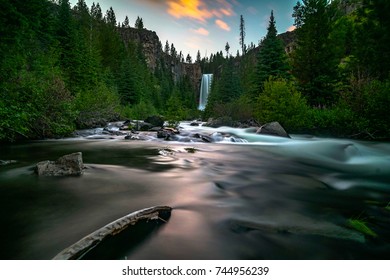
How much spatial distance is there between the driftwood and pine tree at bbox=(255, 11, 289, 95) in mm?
24298

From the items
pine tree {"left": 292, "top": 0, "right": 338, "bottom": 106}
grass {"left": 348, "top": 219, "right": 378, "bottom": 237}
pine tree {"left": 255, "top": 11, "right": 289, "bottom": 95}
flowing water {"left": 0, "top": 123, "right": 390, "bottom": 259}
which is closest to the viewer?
flowing water {"left": 0, "top": 123, "right": 390, "bottom": 259}

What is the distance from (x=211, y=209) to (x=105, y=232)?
1810mm

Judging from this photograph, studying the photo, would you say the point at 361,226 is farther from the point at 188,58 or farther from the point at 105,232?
the point at 188,58

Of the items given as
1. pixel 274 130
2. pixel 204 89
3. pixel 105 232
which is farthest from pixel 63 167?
pixel 204 89

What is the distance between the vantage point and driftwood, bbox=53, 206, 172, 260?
7.06ft

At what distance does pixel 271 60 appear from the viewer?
1017 inches

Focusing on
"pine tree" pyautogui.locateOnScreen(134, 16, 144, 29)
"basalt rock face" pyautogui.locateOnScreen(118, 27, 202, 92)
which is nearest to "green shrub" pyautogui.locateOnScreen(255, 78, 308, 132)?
"basalt rock face" pyautogui.locateOnScreen(118, 27, 202, 92)

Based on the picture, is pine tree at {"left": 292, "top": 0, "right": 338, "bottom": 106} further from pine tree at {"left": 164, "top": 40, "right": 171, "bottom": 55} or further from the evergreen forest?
pine tree at {"left": 164, "top": 40, "right": 171, "bottom": 55}

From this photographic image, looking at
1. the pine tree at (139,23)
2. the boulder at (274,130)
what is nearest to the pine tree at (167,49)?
the pine tree at (139,23)

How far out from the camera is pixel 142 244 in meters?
2.62

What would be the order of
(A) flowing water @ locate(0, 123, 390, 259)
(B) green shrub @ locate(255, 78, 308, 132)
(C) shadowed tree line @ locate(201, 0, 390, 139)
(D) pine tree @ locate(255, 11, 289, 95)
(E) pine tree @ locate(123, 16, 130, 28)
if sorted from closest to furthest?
1. (A) flowing water @ locate(0, 123, 390, 259)
2. (C) shadowed tree line @ locate(201, 0, 390, 139)
3. (B) green shrub @ locate(255, 78, 308, 132)
4. (D) pine tree @ locate(255, 11, 289, 95)
5. (E) pine tree @ locate(123, 16, 130, 28)

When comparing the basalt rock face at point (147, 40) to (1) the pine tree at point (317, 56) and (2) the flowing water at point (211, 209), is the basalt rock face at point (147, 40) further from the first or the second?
(2) the flowing water at point (211, 209)
